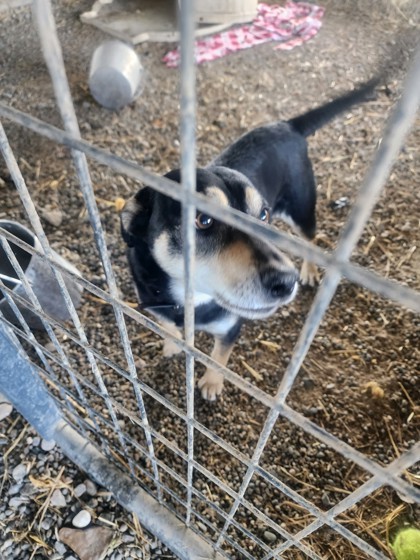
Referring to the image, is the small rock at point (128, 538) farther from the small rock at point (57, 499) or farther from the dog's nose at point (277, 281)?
the dog's nose at point (277, 281)

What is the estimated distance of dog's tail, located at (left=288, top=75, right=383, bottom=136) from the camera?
2.30 m

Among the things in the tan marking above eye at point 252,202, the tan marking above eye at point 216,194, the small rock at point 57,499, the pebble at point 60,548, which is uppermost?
the tan marking above eye at point 216,194

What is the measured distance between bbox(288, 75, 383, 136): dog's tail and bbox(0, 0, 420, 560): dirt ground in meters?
0.68

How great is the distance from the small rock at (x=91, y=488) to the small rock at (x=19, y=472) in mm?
252

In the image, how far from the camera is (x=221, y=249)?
147cm

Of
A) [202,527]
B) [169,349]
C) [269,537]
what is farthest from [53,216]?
[269,537]

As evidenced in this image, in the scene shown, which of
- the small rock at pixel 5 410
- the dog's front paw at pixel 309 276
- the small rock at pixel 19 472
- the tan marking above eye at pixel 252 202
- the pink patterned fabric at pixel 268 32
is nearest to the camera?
the tan marking above eye at pixel 252 202

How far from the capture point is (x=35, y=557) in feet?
5.48

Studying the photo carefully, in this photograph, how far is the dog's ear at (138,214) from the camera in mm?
1632

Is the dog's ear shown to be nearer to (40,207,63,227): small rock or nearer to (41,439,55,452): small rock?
(41,439,55,452): small rock

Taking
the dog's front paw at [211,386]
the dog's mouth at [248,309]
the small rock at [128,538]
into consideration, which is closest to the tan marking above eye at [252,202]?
the dog's mouth at [248,309]

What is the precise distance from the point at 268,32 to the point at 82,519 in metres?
4.22

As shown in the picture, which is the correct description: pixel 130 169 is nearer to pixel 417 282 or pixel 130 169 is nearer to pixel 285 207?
pixel 285 207

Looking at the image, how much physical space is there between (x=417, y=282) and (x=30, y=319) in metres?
1.97
